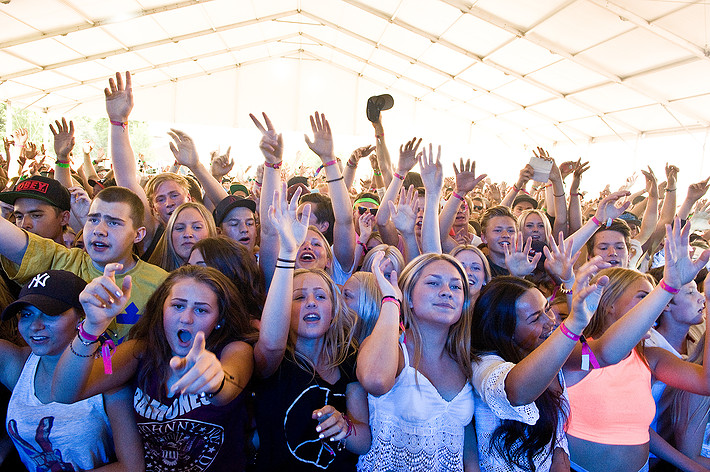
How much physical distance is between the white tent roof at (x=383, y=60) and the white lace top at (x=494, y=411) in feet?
27.1

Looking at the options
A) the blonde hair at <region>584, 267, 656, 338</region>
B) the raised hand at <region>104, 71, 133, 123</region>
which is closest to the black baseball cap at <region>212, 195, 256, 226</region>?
the raised hand at <region>104, 71, 133, 123</region>

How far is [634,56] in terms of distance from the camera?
30.3 ft

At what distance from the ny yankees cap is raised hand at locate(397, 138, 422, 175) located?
226 cm

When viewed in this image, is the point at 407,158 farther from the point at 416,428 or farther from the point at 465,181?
the point at 416,428

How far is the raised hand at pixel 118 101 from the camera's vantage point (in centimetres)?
269

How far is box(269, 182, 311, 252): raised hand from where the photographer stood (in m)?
1.80

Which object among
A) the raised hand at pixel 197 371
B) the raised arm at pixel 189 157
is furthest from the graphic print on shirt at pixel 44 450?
the raised arm at pixel 189 157

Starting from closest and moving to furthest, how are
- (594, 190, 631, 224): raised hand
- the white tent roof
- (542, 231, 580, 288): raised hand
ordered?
(542, 231, 580, 288): raised hand → (594, 190, 631, 224): raised hand → the white tent roof

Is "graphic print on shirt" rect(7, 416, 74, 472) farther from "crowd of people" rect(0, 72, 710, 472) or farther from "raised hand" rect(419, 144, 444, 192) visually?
"raised hand" rect(419, 144, 444, 192)

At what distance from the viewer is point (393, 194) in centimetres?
325

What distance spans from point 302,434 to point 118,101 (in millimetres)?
2303

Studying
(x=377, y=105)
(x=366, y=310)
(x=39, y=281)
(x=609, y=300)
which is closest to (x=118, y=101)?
(x=39, y=281)

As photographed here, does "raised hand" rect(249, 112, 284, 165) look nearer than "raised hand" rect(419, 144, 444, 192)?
Yes

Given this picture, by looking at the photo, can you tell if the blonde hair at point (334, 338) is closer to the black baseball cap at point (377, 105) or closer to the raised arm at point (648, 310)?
the raised arm at point (648, 310)
